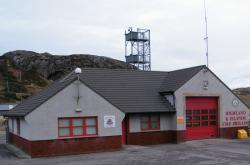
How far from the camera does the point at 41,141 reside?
2106 centimetres

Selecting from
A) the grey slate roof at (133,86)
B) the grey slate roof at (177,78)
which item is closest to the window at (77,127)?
the grey slate roof at (133,86)

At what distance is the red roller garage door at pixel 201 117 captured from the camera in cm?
2745

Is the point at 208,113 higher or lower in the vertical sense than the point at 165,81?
lower

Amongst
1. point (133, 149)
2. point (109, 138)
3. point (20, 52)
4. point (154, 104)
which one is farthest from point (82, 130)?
point (20, 52)

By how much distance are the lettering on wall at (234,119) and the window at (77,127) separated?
10342mm

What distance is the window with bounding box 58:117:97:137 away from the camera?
21766 millimetres

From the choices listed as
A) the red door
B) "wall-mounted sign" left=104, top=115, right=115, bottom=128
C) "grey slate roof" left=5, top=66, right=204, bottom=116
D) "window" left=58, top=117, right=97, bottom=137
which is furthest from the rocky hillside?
"window" left=58, top=117, right=97, bottom=137

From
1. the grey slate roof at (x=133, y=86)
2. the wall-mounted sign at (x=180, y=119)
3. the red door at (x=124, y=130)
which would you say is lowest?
the red door at (x=124, y=130)

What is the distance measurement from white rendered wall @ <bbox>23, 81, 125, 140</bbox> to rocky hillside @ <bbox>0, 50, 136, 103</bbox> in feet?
210

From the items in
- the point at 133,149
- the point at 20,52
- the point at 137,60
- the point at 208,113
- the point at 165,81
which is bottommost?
the point at 133,149

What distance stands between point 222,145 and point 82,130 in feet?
Answer: 27.4

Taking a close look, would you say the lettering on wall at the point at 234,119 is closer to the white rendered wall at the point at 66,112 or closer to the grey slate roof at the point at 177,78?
the grey slate roof at the point at 177,78

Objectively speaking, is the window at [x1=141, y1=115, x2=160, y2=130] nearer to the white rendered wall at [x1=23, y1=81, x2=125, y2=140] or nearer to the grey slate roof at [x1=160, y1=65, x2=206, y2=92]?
the grey slate roof at [x1=160, y1=65, x2=206, y2=92]

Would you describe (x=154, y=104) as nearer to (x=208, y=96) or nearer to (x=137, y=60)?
(x=208, y=96)
